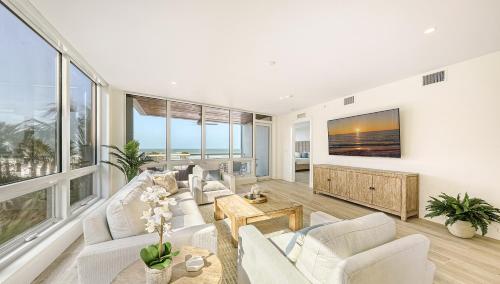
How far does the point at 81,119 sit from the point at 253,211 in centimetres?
336

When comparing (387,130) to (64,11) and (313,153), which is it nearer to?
(313,153)

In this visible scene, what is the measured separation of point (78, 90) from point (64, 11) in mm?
1735

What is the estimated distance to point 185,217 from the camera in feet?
7.39

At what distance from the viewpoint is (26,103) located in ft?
6.64

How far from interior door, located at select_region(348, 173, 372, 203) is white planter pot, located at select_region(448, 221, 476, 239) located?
117cm

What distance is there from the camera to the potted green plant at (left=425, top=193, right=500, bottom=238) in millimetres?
2447

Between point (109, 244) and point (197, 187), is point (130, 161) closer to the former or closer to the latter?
point (197, 187)

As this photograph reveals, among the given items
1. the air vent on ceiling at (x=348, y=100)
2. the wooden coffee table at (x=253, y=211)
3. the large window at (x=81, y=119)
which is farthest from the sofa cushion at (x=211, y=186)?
the air vent on ceiling at (x=348, y=100)

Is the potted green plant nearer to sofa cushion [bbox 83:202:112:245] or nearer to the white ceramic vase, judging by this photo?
the white ceramic vase

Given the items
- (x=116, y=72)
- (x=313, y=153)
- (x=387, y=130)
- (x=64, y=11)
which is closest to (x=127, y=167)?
(x=116, y=72)

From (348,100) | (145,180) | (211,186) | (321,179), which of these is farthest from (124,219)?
(348,100)

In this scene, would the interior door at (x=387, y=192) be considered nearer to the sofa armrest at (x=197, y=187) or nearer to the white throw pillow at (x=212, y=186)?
the white throw pillow at (x=212, y=186)

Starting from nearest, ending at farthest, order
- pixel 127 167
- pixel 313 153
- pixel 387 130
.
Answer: pixel 387 130 < pixel 127 167 < pixel 313 153

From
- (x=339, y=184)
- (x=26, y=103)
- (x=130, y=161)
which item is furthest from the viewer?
(x=339, y=184)
